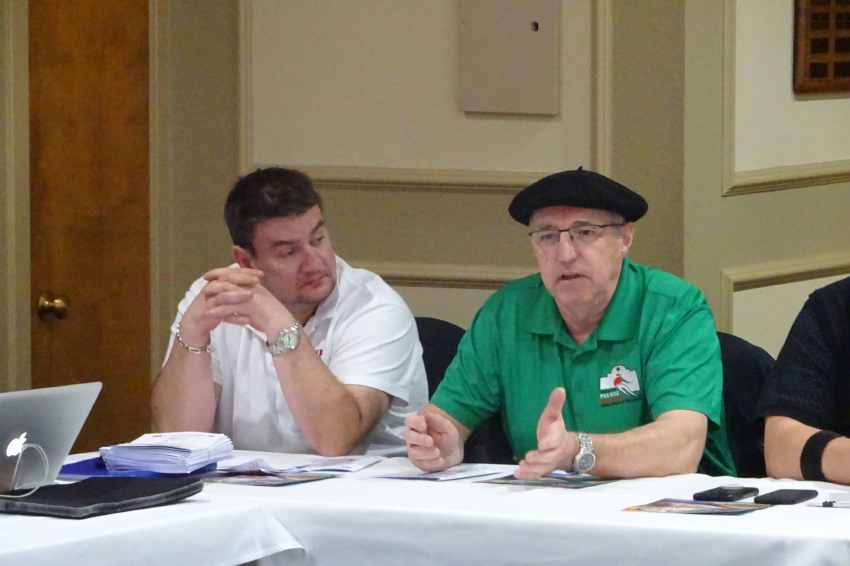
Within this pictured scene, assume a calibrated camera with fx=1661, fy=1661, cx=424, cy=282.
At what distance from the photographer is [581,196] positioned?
3.34 metres

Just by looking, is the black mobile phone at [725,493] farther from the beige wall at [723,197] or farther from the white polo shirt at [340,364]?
the beige wall at [723,197]

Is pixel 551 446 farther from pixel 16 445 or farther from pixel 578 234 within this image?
pixel 16 445

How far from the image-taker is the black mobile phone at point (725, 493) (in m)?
2.71

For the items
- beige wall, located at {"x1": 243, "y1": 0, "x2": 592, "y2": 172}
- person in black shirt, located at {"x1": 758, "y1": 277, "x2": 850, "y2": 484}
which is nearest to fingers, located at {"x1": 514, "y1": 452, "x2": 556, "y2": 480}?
person in black shirt, located at {"x1": 758, "y1": 277, "x2": 850, "y2": 484}

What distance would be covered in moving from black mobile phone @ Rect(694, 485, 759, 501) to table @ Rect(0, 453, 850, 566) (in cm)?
6

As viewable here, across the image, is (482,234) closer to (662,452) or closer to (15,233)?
(15,233)

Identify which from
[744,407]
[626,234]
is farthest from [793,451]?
[626,234]

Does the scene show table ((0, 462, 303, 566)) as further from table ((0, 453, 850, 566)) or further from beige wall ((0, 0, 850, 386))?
beige wall ((0, 0, 850, 386))

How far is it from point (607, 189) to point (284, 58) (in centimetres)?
208

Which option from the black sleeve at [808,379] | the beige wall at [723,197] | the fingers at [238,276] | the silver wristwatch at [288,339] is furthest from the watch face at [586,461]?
the beige wall at [723,197]

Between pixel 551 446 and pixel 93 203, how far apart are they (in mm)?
2658

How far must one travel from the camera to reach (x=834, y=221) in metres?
5.24

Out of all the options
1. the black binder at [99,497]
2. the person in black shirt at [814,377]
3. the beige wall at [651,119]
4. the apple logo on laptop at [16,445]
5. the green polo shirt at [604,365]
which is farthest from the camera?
the beige wall at [651,119]

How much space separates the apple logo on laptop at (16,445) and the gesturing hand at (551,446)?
0.86 metres
